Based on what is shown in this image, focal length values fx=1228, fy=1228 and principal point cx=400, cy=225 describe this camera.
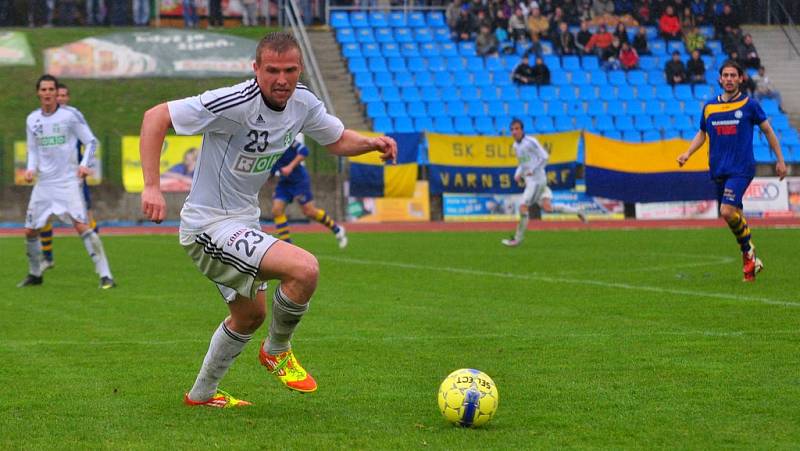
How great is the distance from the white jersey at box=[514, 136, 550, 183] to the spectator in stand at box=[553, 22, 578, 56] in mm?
16337

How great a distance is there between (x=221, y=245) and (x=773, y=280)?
359 inches

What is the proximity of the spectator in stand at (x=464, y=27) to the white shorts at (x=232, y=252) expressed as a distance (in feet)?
108

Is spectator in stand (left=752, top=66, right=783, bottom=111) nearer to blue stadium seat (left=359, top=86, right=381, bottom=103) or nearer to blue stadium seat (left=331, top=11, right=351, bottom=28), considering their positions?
blue stadium seat (left=359, top=86, right=381, bottom=103)

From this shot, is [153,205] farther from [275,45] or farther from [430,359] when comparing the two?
[430,359]

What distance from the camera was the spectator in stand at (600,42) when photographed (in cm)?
3853

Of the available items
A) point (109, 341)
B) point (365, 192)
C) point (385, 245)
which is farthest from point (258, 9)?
point (109, 341)

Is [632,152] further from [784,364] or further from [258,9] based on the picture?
[784,364]

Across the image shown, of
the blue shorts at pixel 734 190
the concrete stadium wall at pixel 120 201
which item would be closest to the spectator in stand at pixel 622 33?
the concrete stadium wall at pixel 120 201

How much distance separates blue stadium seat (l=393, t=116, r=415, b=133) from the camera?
113 ft

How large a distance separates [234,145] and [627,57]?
33374 millimetres

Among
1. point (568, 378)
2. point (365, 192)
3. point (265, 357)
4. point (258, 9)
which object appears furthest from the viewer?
point (258, 9)

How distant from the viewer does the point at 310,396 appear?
7129mm

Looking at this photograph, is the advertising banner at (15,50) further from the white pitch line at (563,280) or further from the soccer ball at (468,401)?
the soccer ball at (468,401)

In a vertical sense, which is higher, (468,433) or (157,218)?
(157,218)
